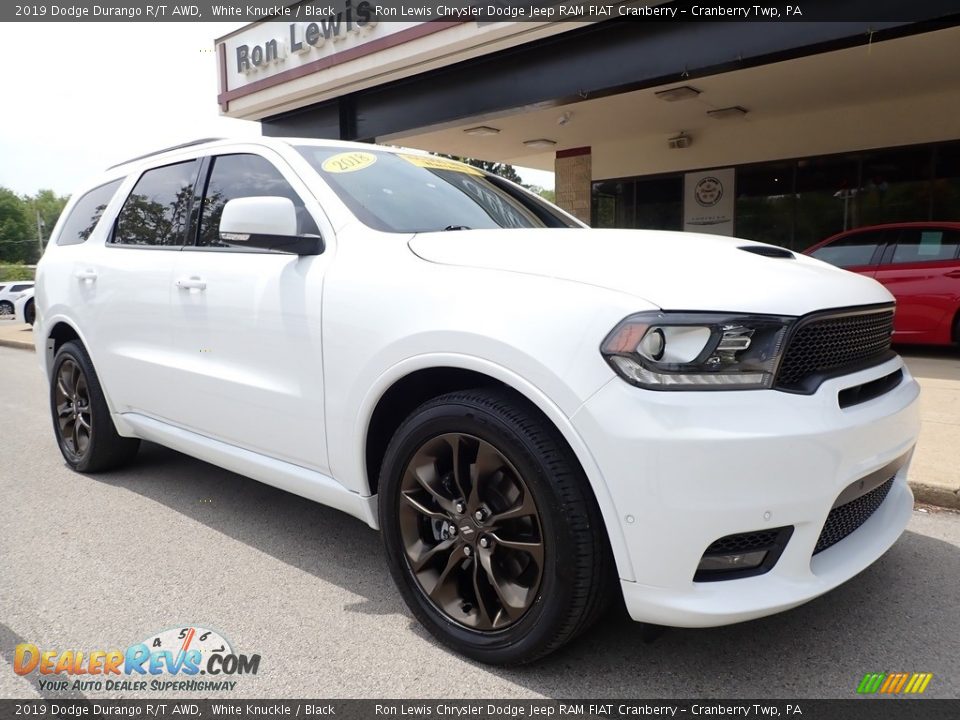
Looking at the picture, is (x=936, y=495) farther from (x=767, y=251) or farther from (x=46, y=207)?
(x=46, y=207)

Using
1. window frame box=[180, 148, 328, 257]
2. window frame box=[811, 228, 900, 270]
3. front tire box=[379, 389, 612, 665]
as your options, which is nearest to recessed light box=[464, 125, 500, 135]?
window frame box=[811, 228, 900, 270]

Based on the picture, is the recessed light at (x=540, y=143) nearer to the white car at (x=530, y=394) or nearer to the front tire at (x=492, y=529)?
the white car at (x=530, y=394)

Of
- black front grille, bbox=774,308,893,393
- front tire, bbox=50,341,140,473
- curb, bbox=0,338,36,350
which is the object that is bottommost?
curb, bbox=0,338,36,350

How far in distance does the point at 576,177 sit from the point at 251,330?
12.3 meters

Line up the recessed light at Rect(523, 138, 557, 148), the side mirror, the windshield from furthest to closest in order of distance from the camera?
the recessed light at Rect(523, 138, 557, 148)
the windshield
the side mirror

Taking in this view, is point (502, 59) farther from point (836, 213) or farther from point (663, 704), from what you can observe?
point (663, 704)

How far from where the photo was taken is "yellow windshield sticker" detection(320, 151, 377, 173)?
2916mm

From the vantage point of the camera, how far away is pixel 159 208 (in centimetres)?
370

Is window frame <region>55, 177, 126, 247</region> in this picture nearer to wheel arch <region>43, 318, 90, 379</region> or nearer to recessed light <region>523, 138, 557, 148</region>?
wheel arch <region>43, 318, 90, 379</region>

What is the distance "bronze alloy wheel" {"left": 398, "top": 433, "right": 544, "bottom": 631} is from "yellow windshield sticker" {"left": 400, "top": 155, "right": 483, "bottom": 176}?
1570 millimetres

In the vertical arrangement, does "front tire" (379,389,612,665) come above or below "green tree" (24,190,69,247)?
below

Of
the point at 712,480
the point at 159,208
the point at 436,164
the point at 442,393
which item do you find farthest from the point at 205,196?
the point at 712,480

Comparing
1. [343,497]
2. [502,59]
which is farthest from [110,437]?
[502,59]

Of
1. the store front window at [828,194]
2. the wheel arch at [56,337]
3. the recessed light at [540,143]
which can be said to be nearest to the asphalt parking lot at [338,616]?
the wheel arch at [56,337]
